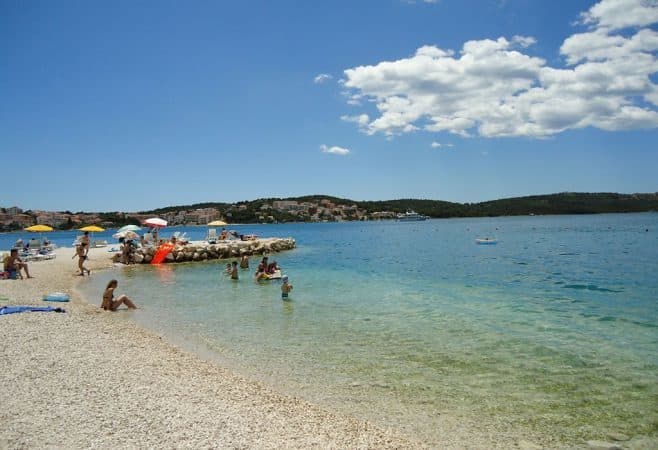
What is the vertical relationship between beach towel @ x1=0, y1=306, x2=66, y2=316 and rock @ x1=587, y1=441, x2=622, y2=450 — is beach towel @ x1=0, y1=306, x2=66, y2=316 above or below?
above

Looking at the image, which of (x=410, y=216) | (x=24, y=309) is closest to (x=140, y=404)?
(x=24, y=309)

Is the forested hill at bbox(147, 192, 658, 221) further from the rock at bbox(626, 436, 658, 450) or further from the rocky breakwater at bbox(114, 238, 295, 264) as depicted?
the rock at bbox(626, 436, 658, 450)

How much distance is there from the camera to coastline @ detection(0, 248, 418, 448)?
507cm

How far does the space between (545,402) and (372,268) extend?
21921 mm

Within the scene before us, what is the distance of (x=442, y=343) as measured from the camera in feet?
34.1

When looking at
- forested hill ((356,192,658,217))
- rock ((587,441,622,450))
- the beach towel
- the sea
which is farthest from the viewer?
forested hill ((356,192,658,217))

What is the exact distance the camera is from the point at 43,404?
18.9 feet

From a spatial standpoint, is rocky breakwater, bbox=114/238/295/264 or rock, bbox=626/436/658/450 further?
rocky breakwater, bbox=114/238/295/264

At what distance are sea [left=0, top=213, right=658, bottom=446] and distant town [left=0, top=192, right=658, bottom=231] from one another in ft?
379

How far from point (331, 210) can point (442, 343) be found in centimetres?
18235

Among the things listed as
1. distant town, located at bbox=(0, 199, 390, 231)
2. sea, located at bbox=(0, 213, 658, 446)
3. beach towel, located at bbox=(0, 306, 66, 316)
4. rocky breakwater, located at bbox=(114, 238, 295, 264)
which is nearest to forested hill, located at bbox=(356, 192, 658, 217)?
distant town, located at bbox=(0, 199, 390, 231)

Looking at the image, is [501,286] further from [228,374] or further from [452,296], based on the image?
[228,374]

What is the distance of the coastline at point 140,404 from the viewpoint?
5066 millimetres

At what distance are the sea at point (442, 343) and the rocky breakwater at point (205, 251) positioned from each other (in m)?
9.17
